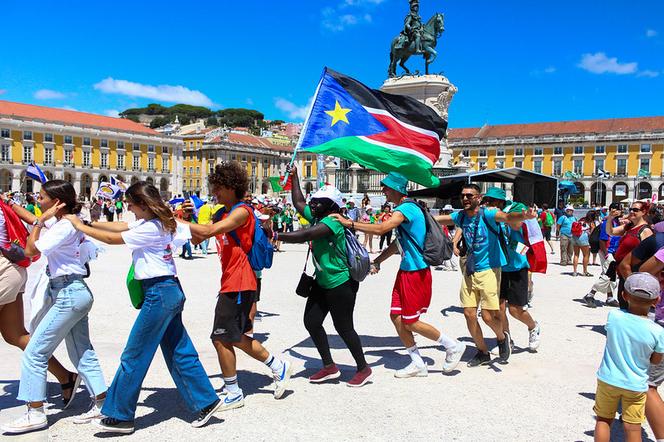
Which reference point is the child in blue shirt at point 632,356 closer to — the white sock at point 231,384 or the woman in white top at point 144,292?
the white sock at point 231,384

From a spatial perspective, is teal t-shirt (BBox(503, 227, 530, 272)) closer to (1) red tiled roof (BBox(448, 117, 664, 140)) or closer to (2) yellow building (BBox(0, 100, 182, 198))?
(2) yellow building (BBox(0, 100, 182, 198))

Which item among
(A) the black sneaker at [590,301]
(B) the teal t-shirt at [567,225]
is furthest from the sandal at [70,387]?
(B) the teal t-shirt at [567,225]

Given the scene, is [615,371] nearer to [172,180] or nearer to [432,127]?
[432,127]

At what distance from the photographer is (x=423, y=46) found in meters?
32.2

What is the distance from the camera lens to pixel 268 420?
3.85m

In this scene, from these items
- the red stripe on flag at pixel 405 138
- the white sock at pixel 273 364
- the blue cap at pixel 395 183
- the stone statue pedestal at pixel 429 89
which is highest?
the stone statue pedestal at pixel 429 89

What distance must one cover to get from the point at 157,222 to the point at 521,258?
3925 mm

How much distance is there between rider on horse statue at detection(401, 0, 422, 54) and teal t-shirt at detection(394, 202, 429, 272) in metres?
29.4

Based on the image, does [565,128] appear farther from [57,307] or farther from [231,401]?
[57,307]

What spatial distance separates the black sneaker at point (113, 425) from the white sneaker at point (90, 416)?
217mm

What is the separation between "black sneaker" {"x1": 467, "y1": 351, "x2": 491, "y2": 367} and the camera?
5.25 meters

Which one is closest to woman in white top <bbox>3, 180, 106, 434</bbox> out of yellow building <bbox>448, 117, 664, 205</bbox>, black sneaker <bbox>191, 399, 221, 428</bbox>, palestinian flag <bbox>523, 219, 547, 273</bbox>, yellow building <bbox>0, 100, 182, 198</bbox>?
black sneaker <bbox>191, 399, 221, 428</bbox>

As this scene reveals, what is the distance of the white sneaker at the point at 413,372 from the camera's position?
15.9 feet

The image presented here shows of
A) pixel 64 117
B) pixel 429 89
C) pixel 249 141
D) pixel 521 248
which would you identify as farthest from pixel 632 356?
pixel 249 141
